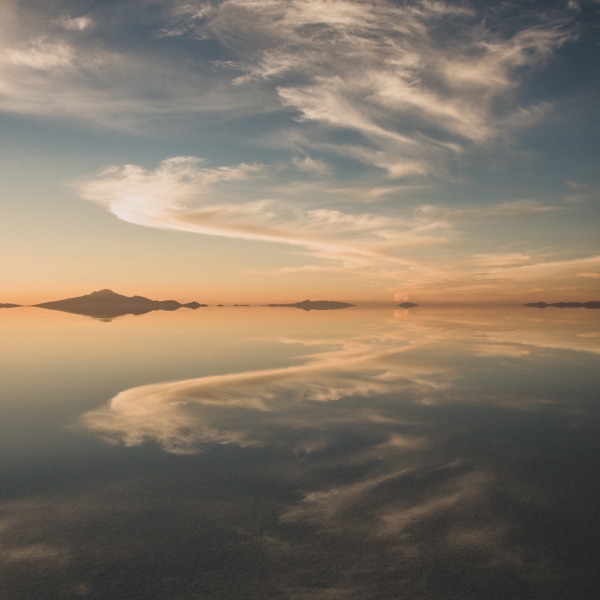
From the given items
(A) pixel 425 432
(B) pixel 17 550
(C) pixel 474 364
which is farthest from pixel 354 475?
(C) pixel 474 364

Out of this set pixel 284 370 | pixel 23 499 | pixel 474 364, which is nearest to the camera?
pixel 23 499

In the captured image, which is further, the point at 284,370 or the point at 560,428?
the point at 284,370

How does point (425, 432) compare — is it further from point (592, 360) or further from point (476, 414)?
point (592, 360)

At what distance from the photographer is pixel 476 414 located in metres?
22.0

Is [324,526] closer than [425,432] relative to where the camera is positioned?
Yes

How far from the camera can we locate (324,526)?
36.9 feet

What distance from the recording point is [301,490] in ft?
43.7

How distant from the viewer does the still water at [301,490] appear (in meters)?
9.39

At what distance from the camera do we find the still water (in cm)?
939

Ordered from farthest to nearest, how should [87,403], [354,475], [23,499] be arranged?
[87,403]
[354,475]
[23,499]

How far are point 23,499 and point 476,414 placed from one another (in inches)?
700

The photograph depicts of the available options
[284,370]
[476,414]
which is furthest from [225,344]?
[476,414]

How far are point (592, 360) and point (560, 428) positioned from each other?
904 inches

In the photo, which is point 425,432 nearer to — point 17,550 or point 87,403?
point 17,550
